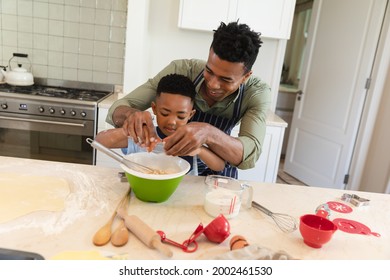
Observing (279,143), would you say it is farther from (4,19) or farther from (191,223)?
(4,19)

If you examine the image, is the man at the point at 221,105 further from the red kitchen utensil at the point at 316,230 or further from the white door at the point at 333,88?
the white door at the point at 333,88

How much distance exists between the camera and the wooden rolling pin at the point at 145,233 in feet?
2.75

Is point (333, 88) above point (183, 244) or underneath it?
above

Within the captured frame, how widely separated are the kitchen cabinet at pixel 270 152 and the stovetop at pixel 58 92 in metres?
1.14

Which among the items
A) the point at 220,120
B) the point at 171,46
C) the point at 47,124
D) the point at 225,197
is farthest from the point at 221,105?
the point at 171,46

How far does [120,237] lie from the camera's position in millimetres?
866

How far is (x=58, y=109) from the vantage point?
2.36 m

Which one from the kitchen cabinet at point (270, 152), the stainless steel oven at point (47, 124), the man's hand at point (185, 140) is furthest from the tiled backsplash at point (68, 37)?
the man's hand at point (185, 140)

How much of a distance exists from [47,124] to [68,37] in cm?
89

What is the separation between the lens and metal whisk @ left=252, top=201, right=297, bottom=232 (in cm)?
103

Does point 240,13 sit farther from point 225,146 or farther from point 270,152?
point 225,146

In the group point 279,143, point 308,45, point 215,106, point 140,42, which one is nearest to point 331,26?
point 308,45

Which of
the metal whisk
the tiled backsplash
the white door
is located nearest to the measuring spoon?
the metal whisk
